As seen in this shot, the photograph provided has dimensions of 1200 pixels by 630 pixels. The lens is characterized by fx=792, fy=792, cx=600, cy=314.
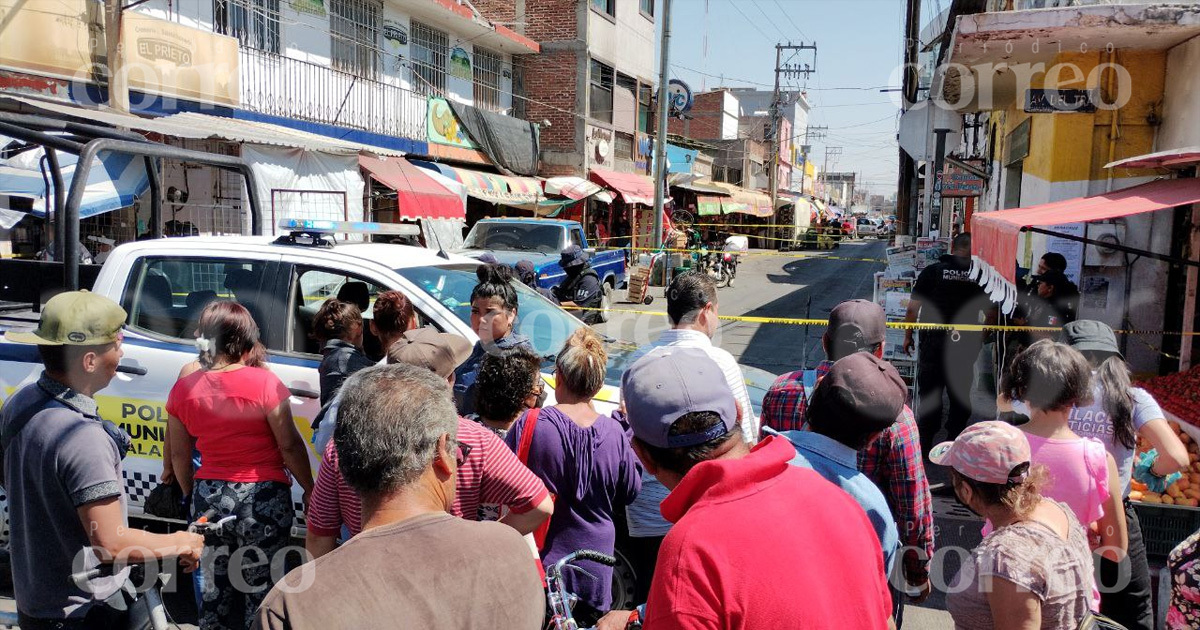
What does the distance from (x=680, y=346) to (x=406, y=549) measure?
1.78 meters

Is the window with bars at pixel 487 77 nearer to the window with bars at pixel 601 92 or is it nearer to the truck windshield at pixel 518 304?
the window with bars at pixel 601 92

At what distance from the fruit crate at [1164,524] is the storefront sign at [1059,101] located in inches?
190

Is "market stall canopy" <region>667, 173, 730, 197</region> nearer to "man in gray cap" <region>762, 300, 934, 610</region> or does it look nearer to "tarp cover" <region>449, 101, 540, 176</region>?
"tarp cover" <region>449, 101, 540, 176</region>

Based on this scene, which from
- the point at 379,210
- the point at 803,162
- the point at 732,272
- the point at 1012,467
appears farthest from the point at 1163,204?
the point at 803,162

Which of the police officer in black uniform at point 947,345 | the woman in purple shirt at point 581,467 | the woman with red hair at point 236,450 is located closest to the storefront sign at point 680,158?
the police officer in black uniform at point 947,345

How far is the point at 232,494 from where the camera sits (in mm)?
3248

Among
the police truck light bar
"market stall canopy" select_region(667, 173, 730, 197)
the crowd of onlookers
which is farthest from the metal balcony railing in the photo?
"market stall canopy" select_region(667, 173, 730, 197)

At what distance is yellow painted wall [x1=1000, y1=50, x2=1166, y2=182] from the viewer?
7926 mm

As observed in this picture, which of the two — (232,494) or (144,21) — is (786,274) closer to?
(144,21)

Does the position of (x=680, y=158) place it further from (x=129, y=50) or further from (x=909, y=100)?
(x=129, y=50)

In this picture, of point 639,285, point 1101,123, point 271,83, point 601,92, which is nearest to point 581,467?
point 1101,123

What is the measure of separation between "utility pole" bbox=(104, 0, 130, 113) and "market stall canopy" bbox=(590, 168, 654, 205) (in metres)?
14.8

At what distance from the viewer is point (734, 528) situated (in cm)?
155

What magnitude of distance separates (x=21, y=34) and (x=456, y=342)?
30.6 ft
